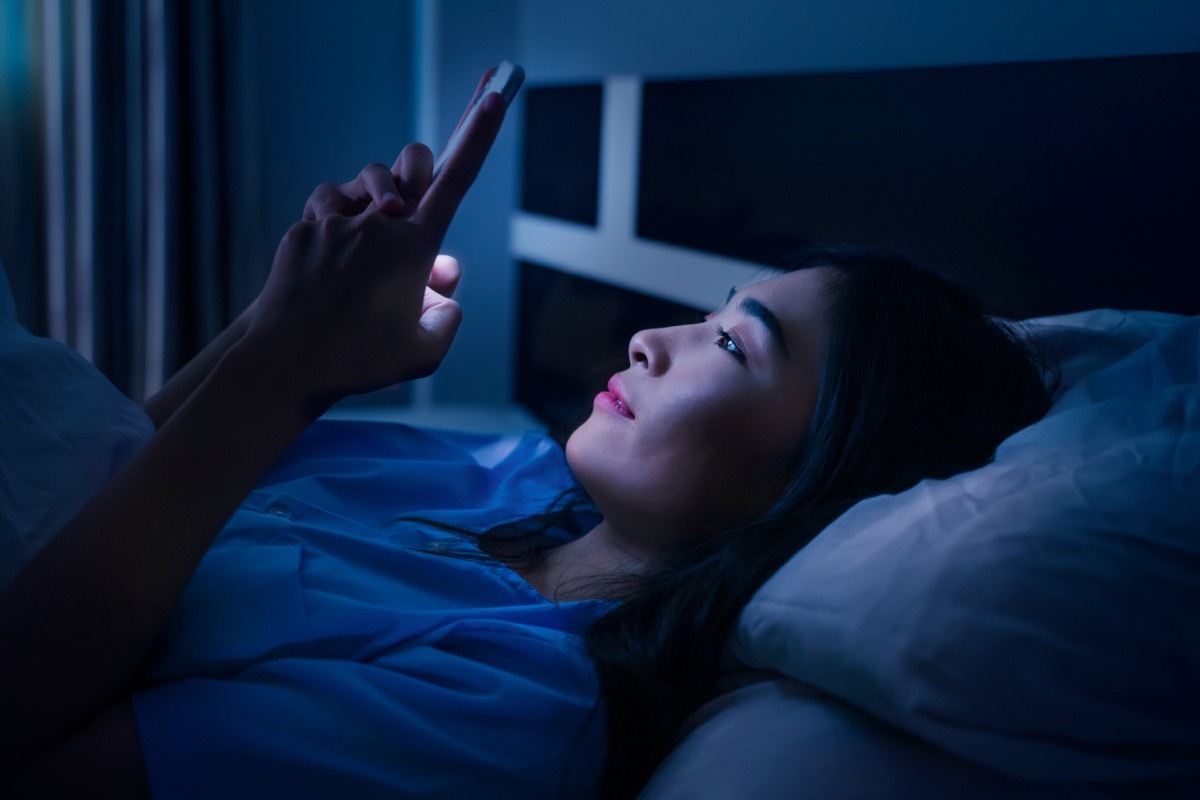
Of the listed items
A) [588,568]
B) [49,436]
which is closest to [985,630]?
[588,568]

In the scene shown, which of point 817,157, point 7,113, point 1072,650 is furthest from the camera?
point 7,113

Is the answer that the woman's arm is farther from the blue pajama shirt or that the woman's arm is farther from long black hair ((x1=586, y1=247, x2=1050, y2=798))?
long black hair ((x1=586, y1=247, x2=1050, y2=798))

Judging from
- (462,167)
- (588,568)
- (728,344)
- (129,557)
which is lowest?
(588,568)

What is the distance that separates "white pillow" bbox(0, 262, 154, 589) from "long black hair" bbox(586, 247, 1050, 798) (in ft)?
1.31

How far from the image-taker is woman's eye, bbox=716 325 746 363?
81 centimetres

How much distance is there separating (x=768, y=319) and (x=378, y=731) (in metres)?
0.50

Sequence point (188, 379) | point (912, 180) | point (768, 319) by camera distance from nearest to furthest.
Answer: point (768, 319) → point (188, 379) → point (912, 180)

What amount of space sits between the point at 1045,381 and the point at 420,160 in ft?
1.98

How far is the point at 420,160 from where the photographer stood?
0.71 metres

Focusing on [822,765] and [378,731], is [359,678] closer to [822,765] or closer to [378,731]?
[378,731]

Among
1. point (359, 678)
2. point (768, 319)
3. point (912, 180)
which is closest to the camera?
point (359, 678)

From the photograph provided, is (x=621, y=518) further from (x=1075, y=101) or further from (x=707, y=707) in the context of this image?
(x=1075, y=101)

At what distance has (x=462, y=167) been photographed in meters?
0.65

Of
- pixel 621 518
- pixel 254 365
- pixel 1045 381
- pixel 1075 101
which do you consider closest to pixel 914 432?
pixel 1045 381
